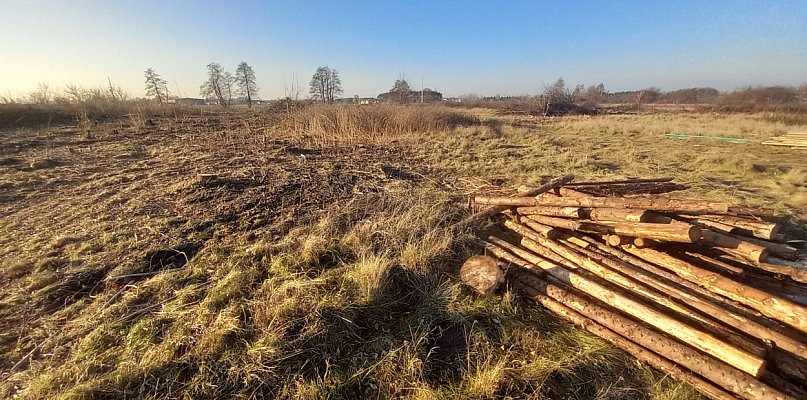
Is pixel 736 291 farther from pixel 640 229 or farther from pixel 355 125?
pixel 355 125

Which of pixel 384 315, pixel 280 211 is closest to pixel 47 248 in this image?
pixel 280 211

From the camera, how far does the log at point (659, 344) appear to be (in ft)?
6.35

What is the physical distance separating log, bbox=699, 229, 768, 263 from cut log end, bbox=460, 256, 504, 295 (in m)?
1.77

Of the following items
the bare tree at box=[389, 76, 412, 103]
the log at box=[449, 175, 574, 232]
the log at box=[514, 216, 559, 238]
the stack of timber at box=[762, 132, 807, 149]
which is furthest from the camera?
the bare tree at box=[389, 76, 412, 103]

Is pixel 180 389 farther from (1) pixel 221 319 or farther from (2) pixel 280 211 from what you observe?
(2) pixel 280 211

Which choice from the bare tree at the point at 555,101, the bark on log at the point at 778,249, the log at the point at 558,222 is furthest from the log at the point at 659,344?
the bare tree at the point at 555,101

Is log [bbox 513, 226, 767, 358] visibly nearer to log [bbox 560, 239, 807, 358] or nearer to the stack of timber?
log [bbox 560, 239, 807, 358]

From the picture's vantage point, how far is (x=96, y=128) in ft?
43.2

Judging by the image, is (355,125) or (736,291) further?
(355,125)

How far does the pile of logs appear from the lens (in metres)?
2.10

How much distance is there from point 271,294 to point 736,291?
358 cm

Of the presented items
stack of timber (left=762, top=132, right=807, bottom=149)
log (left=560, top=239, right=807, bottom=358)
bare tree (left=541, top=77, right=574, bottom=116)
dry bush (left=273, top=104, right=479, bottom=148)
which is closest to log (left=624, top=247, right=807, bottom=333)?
log (left=560, top=239, right=807, bottom=358)

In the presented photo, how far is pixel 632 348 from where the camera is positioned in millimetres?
2408

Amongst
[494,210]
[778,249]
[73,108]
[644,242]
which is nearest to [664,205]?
[644,242]
